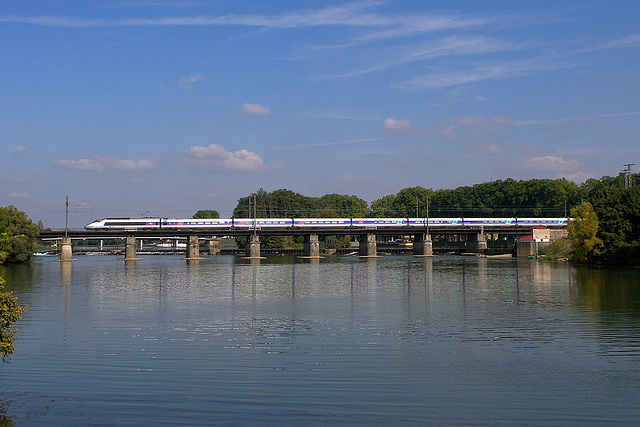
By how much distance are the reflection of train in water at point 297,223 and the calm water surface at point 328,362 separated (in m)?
92.1

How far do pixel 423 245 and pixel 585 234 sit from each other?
56133 millimetres

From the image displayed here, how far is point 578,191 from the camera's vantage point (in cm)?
16450

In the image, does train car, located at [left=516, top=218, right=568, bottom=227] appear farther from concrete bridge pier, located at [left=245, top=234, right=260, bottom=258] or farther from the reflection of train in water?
concrete bridge pier, located at [left=245, top=234, right=260, bottom=258]

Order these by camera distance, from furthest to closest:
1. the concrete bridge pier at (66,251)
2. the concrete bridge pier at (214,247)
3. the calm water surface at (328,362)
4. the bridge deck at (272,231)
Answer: the concrete bridge pier at (214,247), the bridge deck at (272,231), the concrete bridge pier at (66,251), the calm water surface at (328,362)

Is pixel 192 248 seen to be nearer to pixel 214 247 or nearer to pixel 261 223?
pixel 261 223

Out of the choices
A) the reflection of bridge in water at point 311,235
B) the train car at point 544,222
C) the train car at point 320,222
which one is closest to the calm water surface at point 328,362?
the reflection of bridge in water at point 311,235

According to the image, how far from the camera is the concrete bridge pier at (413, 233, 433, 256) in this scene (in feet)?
435

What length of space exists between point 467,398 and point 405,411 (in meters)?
2.02

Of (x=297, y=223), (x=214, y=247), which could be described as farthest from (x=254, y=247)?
(x=214, y=247)

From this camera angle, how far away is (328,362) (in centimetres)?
1986

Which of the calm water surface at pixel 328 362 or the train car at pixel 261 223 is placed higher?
the train car at pixel 261 223

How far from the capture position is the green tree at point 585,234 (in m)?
78.1

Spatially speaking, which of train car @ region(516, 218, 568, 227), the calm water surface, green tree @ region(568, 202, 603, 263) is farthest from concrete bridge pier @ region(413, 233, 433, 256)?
the calm water surface

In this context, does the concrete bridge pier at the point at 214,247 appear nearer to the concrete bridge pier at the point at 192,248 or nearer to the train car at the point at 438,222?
the concrete bridge pier at the point at 192,248
